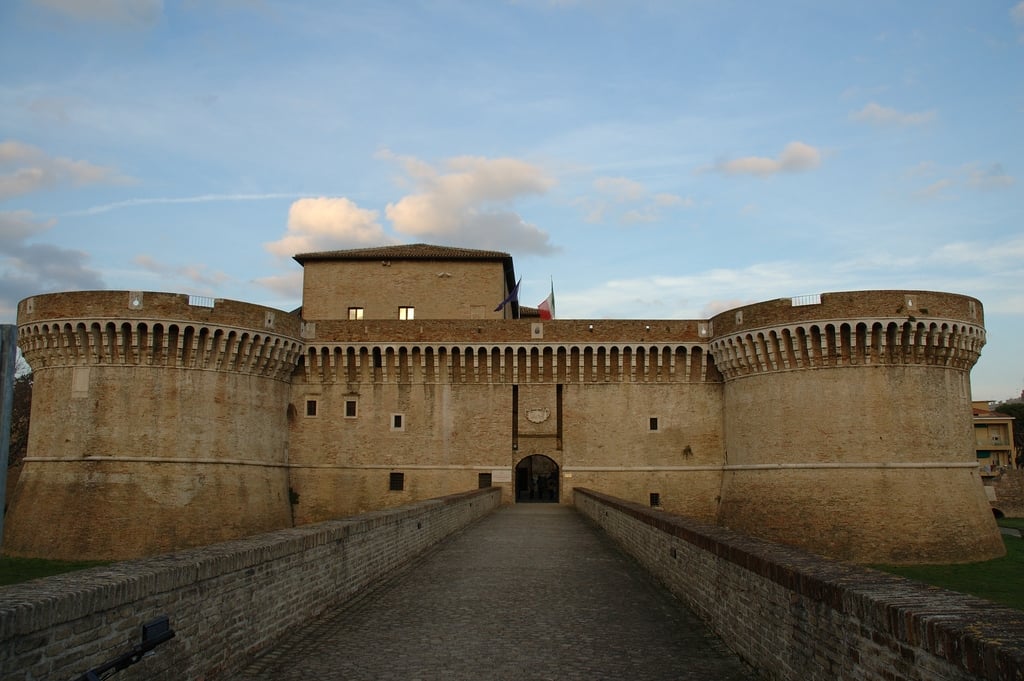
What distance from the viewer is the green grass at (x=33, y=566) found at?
2355cm

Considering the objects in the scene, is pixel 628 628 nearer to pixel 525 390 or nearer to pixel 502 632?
pixel 502 632

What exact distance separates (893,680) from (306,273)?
113 ft

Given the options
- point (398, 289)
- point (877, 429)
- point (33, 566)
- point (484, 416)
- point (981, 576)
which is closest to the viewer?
point (981, 576)

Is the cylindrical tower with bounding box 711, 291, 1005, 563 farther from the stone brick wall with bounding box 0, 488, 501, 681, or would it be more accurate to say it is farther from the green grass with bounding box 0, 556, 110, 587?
the green grass with bounding box 0, 556, 110, 587

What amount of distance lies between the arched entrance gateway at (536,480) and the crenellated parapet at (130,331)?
17.0 metres

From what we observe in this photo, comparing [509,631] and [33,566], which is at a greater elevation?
[509,631]

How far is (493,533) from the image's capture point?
20.5 meters

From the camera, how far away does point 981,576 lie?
24328 millimetres

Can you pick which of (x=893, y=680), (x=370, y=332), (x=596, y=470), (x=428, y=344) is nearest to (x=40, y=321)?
(x=370, y=332)

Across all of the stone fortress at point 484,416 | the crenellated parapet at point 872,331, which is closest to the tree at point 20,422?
the stone fortress at point 484,416

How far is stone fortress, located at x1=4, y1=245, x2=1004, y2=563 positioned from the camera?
26469 mm

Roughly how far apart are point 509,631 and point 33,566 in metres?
21.9

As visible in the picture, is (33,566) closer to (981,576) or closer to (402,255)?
(402,255)

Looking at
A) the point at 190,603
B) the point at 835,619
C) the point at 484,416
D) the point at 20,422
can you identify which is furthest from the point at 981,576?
the point at 20,422
